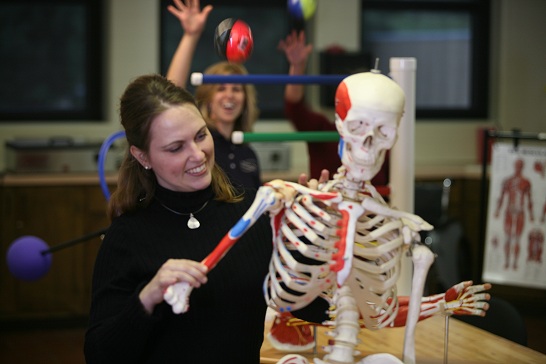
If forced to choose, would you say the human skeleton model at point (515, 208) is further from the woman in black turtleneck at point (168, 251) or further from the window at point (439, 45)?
the woman in black turtleneck at point (168, 251)

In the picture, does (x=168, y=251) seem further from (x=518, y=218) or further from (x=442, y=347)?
(x=518, y=218)

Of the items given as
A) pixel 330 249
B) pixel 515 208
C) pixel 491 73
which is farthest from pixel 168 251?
pixel 491 73

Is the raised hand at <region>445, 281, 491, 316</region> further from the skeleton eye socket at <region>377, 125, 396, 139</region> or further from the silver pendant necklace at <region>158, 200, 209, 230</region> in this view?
the silver pendant necklace at <region>158, 200, 209, 230</region>

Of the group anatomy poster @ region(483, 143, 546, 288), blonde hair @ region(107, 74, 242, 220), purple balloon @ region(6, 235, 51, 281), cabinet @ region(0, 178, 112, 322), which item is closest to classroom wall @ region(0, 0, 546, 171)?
cabinet @ region(0, 178, 112, 322)

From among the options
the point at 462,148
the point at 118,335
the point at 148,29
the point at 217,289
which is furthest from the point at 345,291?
the point at 462,148

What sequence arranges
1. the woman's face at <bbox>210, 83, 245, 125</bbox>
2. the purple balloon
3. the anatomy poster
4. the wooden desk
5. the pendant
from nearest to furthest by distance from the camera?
the pendant
the wooden desk
the purple balloon
the woman's face at <bbox>210, 83, 245, 125</bbox>
the anatomy poster

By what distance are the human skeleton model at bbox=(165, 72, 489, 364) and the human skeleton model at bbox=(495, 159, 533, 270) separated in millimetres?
2642

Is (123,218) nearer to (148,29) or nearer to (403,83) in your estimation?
(403,83)

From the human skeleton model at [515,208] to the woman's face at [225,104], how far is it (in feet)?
5.00

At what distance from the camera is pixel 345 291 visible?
153cm

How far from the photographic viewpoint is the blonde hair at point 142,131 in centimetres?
174

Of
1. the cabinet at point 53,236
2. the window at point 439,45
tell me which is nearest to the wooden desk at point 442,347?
the cabinet at point 53,236

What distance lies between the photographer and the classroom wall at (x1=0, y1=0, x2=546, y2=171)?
204 inches

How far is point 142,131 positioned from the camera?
1.75m
